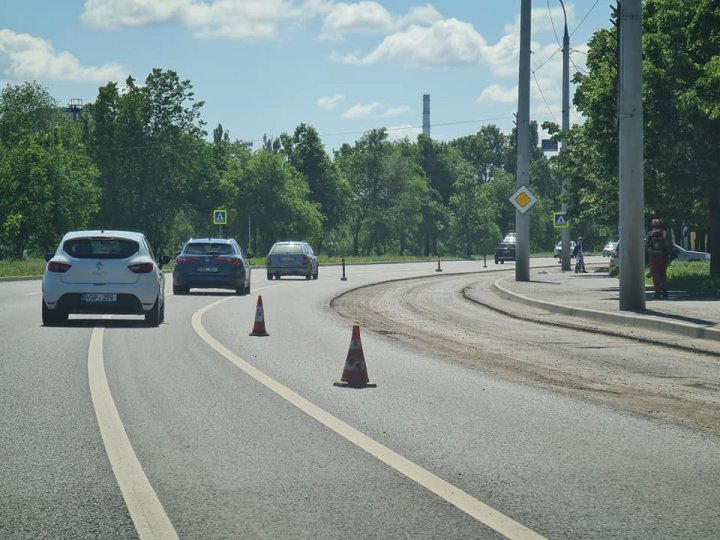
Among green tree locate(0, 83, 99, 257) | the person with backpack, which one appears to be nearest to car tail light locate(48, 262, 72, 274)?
the person with backpack

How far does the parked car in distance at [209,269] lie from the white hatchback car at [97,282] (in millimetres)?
11833

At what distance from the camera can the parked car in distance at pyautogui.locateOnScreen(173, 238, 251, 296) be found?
32531 mm

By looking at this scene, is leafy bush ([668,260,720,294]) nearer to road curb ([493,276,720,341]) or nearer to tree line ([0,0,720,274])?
tree line ([0,0,720,274])

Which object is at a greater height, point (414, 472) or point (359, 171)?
point (359, 171)

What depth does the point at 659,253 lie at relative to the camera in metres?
27.2

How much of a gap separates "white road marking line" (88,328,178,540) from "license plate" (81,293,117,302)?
8.36 m

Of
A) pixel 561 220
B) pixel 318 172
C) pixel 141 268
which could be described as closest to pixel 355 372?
pixel 141 268

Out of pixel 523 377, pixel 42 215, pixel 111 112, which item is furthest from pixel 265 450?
pixel 111 112

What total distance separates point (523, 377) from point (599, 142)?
20651 millimetres

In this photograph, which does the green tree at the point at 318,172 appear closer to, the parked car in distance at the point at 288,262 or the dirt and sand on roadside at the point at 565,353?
the parked car in distance at the point at 288,262

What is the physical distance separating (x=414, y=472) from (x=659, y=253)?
21080mm

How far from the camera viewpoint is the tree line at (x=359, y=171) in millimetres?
31078

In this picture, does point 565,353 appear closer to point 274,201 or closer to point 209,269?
point 209,269

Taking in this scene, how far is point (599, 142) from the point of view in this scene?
32.4m
